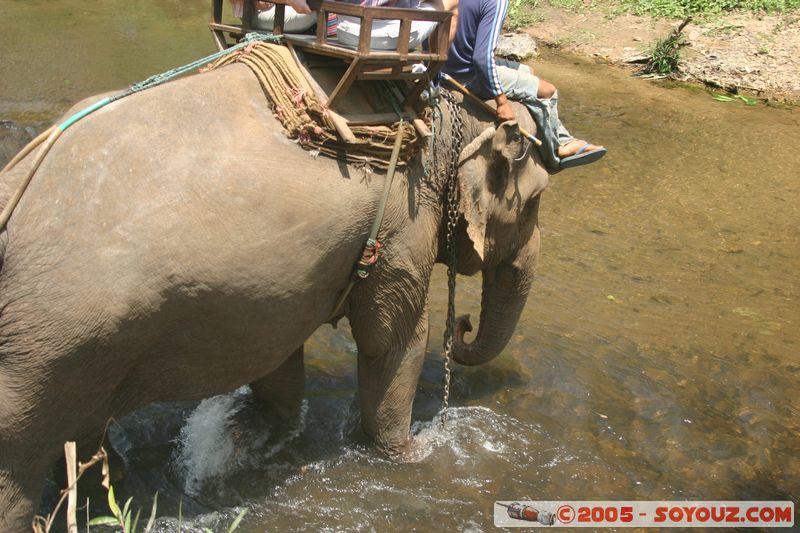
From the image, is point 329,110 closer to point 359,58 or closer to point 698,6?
point 359,58

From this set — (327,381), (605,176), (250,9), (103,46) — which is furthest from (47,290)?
(103,46)

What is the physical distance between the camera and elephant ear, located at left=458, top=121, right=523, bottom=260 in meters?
3.84

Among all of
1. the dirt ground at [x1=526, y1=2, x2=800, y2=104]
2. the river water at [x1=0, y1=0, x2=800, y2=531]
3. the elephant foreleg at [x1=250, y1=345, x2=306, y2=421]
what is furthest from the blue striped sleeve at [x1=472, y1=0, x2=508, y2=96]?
the dirt ground at [x1=526, y1=2, x2=800, y2=104]

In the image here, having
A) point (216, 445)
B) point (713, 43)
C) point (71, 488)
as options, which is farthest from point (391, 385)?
point (713, 43)

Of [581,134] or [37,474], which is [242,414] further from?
[581,134]

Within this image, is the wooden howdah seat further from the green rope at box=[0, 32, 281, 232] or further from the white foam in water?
the white foam in water

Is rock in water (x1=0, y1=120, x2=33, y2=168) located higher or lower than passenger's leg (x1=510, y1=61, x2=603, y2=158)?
lower

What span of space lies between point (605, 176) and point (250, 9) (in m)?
5.47

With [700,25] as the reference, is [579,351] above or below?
below

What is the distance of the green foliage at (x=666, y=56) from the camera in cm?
1161

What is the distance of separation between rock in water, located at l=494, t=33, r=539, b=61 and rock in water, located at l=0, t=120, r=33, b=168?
6591 millimetres

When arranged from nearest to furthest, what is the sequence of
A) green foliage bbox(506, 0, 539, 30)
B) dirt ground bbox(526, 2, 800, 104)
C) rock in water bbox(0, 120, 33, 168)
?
1. rock in water bbox(0, 120, 33, 168)
2. dirt ground bbox(526, 2, 800, 104)
3. green foliage bbox(506, 0, 539, 30)

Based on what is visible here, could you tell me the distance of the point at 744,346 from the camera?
18.9 ft

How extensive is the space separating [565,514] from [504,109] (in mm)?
2022
